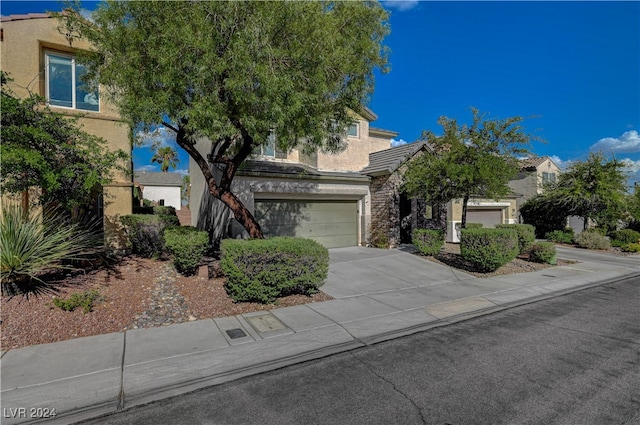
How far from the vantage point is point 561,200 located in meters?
18.2

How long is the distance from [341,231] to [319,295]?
7.73m

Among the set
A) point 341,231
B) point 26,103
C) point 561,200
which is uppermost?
point 26,103

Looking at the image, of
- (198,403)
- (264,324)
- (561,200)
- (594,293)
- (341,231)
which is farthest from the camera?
(561,200)

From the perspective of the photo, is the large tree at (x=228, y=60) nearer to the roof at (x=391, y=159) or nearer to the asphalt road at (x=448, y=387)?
the asphalt road at (x=448, y=387)

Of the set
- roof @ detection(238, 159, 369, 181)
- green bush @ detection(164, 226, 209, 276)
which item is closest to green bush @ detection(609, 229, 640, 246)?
roof @ detection(238, 159, 369, 181)

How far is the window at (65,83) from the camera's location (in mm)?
10016

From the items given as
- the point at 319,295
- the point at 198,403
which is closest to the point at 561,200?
the point at 319,295

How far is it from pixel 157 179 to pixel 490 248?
40155 mm

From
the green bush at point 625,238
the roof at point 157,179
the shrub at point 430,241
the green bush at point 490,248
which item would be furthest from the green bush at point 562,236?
the roof at point 157,179

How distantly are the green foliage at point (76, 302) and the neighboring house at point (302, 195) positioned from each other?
5.95 metres

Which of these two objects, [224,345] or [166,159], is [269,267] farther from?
[166,159]

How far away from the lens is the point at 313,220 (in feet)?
47.2

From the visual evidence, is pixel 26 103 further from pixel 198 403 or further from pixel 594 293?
pixel 594 293

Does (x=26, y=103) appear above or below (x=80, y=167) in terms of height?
above
